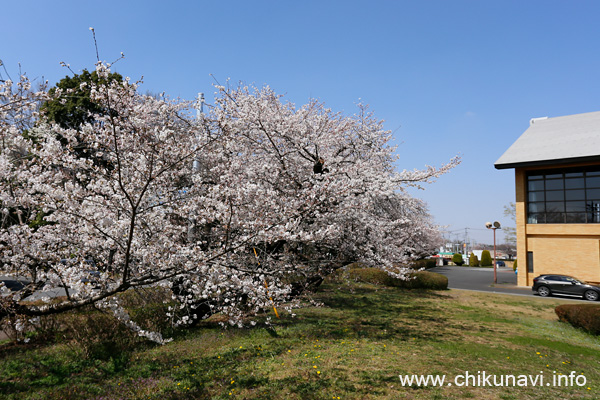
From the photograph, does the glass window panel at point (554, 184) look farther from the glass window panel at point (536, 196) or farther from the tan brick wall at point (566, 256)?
the tan brick wall at point (566, 256)

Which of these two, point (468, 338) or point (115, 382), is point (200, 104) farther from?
point (468, 338)

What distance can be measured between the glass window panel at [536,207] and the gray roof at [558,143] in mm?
2961

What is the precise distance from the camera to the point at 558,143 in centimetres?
2339

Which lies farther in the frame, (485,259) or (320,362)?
(485,259)

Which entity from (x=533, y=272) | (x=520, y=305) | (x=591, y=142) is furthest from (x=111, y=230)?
(x=591, y=142)

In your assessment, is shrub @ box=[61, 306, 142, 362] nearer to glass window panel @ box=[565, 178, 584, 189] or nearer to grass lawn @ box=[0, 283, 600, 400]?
grass lawn @ box=[0, 283, 600, 400]

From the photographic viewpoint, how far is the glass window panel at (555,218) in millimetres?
22688

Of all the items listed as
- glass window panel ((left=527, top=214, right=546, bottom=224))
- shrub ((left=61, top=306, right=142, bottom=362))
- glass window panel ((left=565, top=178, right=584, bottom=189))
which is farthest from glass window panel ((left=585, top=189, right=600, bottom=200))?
shrub ((left=61, top=306, right=142, bottom=362))

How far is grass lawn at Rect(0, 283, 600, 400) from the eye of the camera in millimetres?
5941

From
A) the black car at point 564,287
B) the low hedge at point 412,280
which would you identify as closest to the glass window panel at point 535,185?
the black car at point 564,287

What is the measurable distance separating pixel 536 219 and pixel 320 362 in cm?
2270

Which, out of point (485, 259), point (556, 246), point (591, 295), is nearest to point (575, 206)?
point (556, 246)

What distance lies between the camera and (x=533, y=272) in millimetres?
23094

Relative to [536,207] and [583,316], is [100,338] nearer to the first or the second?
[583,316]
